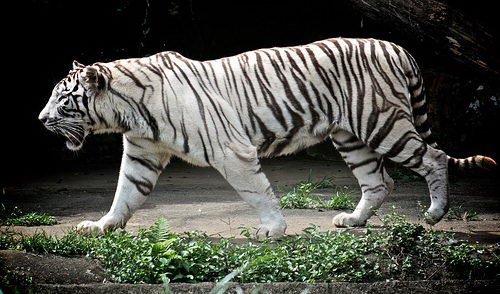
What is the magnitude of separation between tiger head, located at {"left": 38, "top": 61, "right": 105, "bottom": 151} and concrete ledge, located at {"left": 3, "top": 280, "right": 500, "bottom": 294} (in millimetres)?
1798

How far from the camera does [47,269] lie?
4410mm

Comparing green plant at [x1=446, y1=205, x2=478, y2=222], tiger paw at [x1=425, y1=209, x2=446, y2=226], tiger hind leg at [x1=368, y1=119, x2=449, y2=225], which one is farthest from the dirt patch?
green plant at [x1=446, y1=205, x2=478, y2=222]

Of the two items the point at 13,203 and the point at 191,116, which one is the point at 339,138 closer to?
the point at 191,116

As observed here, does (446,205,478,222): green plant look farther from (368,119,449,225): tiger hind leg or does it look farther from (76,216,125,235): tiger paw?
(76,216,125,235): tiger paw

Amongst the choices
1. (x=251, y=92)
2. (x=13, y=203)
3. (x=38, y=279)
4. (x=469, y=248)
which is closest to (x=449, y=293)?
(x=469, y=248)

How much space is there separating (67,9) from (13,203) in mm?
3953

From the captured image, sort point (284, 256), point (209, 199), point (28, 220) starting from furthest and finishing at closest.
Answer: point (209, 199)
point (28, 220)
point (284, 256)

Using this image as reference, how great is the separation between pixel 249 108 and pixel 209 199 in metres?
2.30

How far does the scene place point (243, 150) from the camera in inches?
207

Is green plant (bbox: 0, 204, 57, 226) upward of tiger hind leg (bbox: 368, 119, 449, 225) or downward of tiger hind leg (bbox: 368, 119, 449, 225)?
downward

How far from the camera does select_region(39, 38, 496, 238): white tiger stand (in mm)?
5352

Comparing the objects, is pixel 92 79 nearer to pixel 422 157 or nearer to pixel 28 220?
pixel 28 220

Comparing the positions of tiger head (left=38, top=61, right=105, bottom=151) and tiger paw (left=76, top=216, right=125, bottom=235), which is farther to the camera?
tiger head (left=38, top=61, right=105, bottom=151)

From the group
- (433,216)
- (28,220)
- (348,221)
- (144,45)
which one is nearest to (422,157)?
(433,216)
